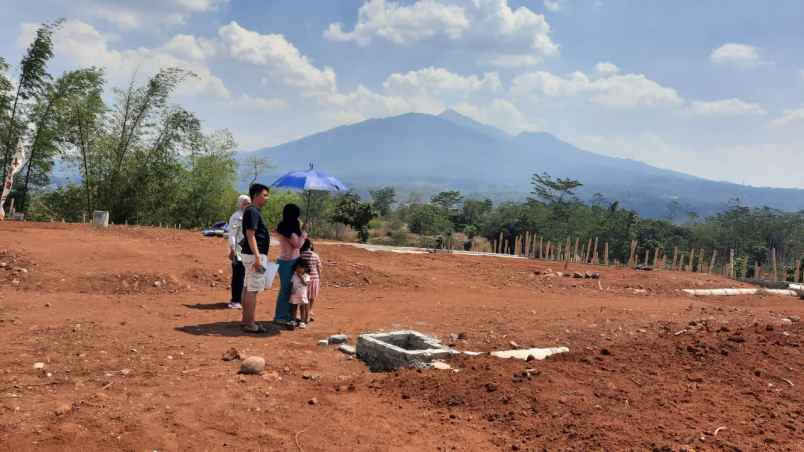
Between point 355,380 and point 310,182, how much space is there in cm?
810

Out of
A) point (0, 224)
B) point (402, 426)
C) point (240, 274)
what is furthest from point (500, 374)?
point (0, 224)

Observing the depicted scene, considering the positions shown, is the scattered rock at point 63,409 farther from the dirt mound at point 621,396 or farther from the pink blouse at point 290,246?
the pink blouse at point 290,246

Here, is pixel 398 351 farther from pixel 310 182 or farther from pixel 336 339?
pixel 310 182

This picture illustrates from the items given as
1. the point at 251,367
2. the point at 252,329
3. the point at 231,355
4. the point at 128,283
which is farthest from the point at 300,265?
the point at 128,283

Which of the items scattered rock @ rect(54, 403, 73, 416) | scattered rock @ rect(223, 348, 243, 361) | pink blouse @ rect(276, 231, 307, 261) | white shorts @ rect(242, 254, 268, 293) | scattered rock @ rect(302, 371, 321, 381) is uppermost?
pink blouse @ rect(276, 231, 307, 261)

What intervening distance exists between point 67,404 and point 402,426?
2509 millimetres

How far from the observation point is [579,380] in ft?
17.2

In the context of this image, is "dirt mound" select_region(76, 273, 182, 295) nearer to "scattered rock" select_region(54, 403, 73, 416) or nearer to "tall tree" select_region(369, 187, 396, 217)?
"scattered rock" select_region(54, 403, 73, 416)

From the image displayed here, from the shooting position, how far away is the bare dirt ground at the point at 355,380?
4027 millimetres

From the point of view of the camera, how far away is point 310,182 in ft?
42.3

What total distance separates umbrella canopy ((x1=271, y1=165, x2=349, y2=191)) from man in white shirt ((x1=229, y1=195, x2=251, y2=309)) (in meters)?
4.22

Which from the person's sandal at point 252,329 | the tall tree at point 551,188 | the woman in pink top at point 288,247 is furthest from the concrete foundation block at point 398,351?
the tall tree at point 551,188

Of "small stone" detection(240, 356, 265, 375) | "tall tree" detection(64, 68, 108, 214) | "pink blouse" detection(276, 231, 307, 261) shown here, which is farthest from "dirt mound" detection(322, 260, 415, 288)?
"tall tree" detection(64, 68, 108, 214)

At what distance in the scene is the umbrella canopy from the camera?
12.9 m
